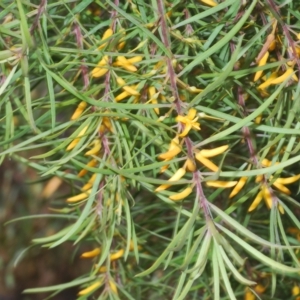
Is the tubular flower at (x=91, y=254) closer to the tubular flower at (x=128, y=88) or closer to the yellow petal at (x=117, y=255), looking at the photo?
the yellow petal at (x=117, y=255)

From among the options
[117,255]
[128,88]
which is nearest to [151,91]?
[128,88]

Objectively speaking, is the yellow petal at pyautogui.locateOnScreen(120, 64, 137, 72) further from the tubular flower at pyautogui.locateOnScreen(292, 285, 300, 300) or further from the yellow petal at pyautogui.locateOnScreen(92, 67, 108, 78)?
the tubular flower at pyautogui.locateOnScreen(292, 285, 300, 300)

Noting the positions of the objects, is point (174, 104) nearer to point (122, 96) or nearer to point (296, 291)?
point (122, 96)

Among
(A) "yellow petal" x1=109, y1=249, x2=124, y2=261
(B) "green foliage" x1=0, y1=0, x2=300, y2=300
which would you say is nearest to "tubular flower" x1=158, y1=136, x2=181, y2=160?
(B) "green foliage" x1=0, y1=0, x2=300, y2=300

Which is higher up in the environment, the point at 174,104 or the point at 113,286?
the point at 174,104

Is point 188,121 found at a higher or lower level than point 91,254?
higher

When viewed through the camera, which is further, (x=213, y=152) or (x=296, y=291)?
(x=296, y=291)

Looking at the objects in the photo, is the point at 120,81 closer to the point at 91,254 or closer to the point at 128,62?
the point at 128,62

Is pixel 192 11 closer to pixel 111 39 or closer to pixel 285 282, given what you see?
pixel 111 39

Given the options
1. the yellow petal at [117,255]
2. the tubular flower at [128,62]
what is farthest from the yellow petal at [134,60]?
the yellow petal at [117,255]

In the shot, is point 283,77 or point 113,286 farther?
point 113,286

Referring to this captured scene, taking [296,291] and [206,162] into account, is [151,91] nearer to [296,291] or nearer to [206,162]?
[206,162]

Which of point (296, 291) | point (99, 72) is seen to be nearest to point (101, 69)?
point (99, 72)
